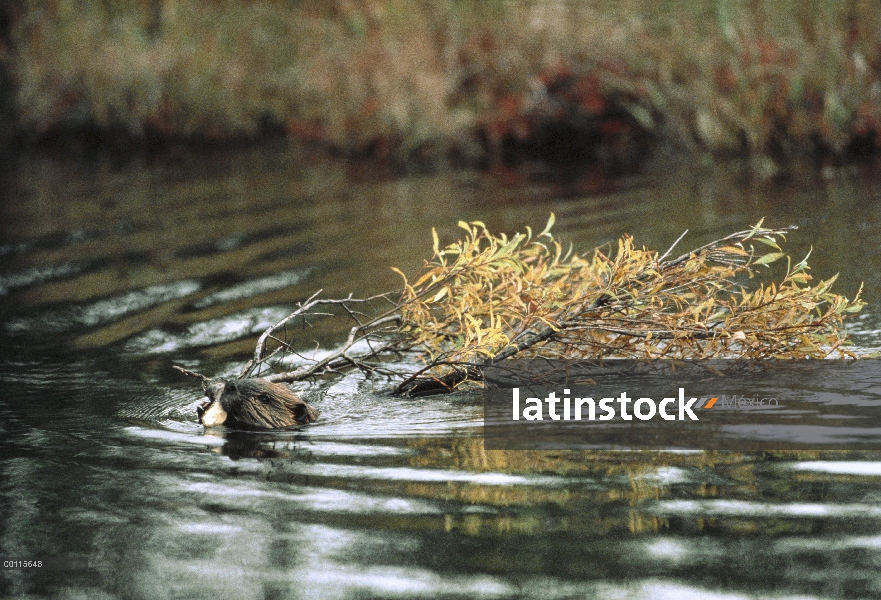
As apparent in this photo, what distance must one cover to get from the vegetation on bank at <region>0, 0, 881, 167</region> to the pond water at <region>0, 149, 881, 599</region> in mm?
4082

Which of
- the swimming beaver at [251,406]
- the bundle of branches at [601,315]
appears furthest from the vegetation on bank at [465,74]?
the swimming beaver at [251,406]

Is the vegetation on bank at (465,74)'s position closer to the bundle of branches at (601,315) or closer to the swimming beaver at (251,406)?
the bundle of branches at (601,315)

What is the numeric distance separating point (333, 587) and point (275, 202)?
324 inches

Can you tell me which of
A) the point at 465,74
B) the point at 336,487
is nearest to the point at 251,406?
the point at 336,487

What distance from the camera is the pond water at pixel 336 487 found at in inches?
125

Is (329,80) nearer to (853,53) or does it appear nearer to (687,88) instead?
(687,88)

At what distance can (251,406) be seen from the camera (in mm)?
4566

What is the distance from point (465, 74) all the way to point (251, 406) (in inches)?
413

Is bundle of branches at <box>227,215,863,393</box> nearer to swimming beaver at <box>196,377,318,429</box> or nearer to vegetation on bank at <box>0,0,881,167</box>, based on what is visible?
swimming beaver at <box>196,377,318,429</box>

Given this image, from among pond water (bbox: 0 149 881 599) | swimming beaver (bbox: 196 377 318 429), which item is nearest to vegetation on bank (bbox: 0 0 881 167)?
pond water (bbox: 0 149 881 599)

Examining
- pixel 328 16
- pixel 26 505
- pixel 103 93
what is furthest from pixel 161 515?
pixel 328 16

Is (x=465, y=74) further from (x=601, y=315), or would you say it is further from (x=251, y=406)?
(x=251, y=406)

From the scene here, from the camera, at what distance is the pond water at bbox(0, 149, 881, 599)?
125 inches

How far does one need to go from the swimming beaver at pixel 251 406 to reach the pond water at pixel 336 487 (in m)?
0.07
